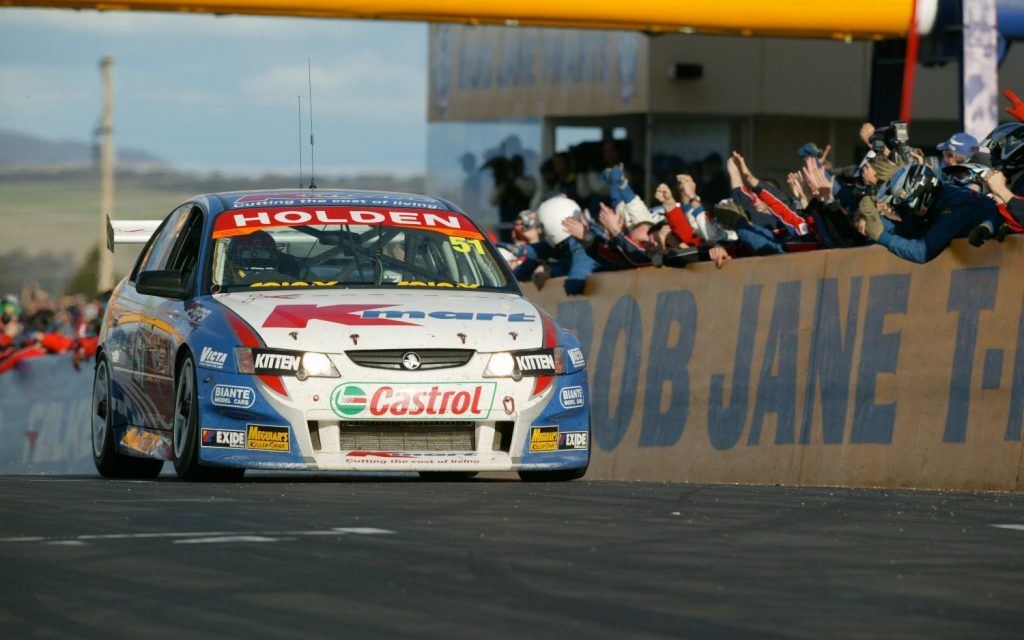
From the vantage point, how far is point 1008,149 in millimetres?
12102

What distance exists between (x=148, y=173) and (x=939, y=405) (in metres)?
39.6

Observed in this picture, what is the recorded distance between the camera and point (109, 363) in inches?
539

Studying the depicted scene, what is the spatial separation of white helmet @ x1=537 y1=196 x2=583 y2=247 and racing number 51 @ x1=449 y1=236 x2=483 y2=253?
491cm

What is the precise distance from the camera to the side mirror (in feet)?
40.0

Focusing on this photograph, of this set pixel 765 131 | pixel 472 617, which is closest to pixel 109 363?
pixel 472 617

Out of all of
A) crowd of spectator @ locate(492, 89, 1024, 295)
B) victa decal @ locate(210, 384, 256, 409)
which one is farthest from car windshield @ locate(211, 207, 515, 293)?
crowd of spectator @ locate(492, 89, 1024, 295)

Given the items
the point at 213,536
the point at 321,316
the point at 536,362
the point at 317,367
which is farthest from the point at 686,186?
the point at 213,536

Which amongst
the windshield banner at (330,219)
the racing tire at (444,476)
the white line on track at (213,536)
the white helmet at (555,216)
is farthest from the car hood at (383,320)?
the white helmet at (555,216)

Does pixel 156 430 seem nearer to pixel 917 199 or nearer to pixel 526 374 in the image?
pixel 526 374

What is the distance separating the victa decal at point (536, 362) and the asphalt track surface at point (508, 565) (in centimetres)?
112

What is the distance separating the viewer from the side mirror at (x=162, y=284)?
40.0ft

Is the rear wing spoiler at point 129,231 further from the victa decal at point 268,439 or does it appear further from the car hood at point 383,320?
the victa decal at point 268,439

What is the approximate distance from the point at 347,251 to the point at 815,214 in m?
2.92

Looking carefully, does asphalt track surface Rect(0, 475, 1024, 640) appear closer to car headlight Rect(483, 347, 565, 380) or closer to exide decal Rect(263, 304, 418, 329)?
car headlight Rect(483, 347, 565, 380)
